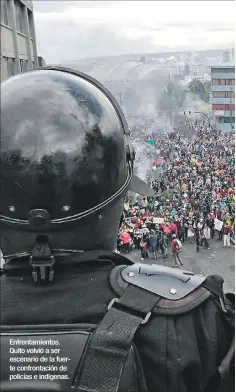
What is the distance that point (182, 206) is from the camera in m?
17.4

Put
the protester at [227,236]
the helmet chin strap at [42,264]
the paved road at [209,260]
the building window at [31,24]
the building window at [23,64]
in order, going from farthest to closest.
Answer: the building window at [31,24], the building window at [23,64], the protester at [227,236], the paved road at [209,260], the helmet chin strap at [42,264]

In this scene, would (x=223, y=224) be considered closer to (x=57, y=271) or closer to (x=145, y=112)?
(x=57, y=271)

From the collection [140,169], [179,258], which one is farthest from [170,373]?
[140,169]

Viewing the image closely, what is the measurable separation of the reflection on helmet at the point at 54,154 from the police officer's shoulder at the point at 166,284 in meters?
0.21

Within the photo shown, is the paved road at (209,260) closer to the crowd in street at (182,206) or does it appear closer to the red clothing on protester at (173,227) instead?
the crowd in street at (182,206)

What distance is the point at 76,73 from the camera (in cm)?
175

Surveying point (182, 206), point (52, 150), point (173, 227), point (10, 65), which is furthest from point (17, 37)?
point (52, 150)

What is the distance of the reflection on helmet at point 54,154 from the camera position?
151cm

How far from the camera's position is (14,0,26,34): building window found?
25.0m

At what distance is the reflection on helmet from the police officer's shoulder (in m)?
0.21

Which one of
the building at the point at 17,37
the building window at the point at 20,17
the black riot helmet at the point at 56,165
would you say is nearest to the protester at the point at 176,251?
the building at the point at 17,37

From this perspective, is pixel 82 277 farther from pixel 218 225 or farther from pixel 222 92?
pixel 222 92

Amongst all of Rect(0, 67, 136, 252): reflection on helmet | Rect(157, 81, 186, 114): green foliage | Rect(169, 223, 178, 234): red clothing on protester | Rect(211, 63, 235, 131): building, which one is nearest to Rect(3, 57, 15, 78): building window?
Rect(169, 223, 178, 234): red clothing on protester

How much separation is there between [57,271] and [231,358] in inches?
20.7
